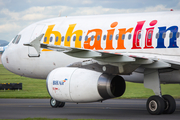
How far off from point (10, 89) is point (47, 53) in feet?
45.1

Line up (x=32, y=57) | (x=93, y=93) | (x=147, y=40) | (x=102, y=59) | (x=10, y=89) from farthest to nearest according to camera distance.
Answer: (x=10, y=89), (x=32, y=57), (x=147, y=40), (x=93, y=93), (x=102, y=59)

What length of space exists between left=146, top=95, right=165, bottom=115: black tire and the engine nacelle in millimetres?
1509

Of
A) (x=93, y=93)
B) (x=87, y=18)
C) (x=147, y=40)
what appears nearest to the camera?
(x=93, y=93)

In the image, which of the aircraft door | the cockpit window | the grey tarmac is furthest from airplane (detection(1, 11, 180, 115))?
the cockpit window

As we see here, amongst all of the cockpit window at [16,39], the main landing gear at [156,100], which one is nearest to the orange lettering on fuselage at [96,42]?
the main landing gear at [156,100]

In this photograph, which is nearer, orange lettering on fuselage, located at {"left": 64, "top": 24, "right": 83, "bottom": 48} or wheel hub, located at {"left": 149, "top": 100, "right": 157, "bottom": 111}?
wheel hub, located at {"left": 149, "top": 100, "right": 157, "bottom": 111}

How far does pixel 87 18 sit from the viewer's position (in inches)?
789

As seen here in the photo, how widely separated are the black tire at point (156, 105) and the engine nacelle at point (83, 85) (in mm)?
1509

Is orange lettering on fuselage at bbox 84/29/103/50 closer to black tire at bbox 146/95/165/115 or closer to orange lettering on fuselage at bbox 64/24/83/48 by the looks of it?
orange lettering on fuselage at bbox 64/24/83/48

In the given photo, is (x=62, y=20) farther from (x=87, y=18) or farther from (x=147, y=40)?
(x=147, y=40)

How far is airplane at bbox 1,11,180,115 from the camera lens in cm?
1486

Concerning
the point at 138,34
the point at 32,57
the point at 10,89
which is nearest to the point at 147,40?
the point at 138,34

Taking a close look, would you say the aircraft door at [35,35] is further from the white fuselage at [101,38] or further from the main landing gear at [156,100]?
the main landing gear at [156,100]

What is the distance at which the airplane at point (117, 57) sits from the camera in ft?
48.8
